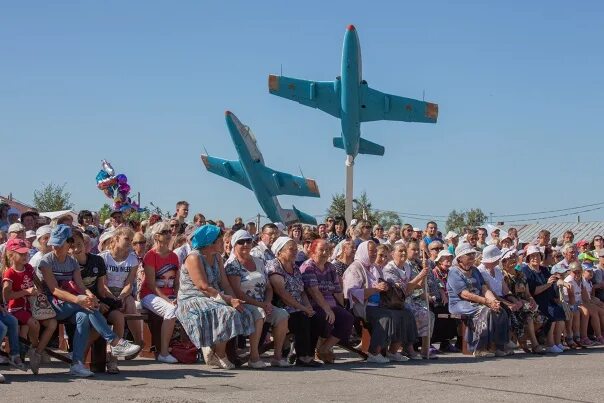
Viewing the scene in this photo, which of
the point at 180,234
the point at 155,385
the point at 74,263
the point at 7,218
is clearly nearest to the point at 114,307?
the point at 74,263

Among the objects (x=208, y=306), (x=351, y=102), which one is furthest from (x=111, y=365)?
(x=351, y=102)

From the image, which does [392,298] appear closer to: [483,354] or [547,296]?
[483,354]

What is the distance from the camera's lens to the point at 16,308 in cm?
848

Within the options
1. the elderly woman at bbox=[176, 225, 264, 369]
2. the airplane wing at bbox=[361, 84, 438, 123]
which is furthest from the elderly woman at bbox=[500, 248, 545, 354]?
the airplane wing at bbox=[361, 84, 438, 123]

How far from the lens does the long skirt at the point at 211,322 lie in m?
9.10

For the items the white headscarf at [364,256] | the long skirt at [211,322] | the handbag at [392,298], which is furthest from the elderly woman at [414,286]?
the long skirt at [211,322]

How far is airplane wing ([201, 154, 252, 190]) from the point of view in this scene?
4800 cm

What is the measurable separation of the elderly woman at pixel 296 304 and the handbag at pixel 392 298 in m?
1.15

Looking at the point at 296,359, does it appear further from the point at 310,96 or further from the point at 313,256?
the point at 310,96

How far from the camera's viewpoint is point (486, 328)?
11.3 m

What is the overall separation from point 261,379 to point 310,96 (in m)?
29.3

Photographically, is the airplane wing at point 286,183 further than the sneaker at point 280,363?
Yes

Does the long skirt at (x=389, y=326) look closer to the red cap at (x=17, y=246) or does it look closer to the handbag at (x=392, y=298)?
the handbag at (x=392, y=298)

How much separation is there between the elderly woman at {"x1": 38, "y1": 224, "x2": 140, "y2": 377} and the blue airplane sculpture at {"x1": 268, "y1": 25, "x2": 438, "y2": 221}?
25.7 metres
